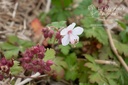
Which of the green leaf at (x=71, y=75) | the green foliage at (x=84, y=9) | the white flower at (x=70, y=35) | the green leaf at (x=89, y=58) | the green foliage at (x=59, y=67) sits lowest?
the green leaf at (x=71, y=75)

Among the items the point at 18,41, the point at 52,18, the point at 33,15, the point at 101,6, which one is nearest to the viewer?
the point at 101,6

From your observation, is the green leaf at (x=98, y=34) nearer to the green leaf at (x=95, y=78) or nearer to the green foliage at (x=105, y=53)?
the green foliage at (x=105, y=53)

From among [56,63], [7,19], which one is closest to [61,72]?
[56,63]

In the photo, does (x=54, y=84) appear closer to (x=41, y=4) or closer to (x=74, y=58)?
(x=74, y=58)

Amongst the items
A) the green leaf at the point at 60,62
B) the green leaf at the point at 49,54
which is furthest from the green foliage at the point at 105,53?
the green leaf at the point at 49,54

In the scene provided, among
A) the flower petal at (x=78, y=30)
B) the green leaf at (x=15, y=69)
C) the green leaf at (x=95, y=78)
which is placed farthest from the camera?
the green leaf at (x=95, y=78)

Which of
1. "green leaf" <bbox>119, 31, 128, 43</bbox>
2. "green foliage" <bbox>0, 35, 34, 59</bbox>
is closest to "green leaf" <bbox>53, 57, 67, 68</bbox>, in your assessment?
"green foliage" <bbox>0, 35, 34, 59</bbox>
